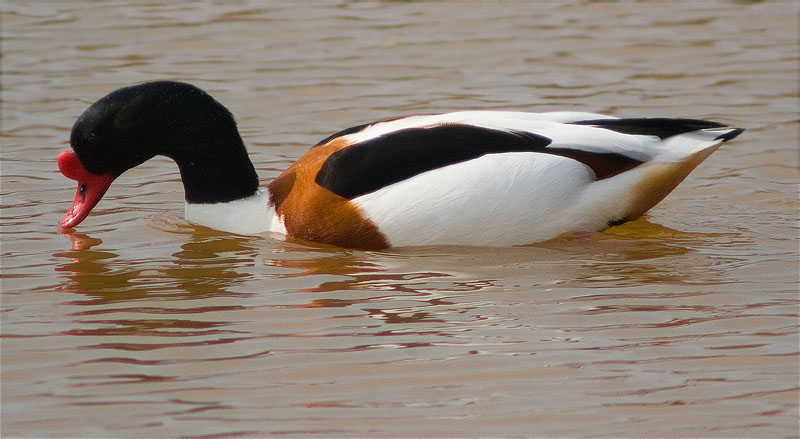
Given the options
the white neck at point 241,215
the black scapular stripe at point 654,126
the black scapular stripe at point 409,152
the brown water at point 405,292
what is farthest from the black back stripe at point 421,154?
the white neck at point 241,215

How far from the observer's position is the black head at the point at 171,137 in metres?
6.45

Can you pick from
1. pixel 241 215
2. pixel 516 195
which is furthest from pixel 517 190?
pixel 241 215

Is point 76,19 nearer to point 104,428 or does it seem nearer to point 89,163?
point 89,163

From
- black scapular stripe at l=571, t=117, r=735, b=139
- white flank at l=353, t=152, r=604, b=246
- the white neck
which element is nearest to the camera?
white flank at l=353, t=152, r=604, b=246

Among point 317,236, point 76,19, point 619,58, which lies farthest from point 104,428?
point 76,19

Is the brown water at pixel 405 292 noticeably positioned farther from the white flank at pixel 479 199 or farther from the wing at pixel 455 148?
the wing at pixel 455 148

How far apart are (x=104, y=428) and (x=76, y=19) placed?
8965mm

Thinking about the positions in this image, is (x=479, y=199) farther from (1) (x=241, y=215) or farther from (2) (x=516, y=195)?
(1) (x=241, y=215)

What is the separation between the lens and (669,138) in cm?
642

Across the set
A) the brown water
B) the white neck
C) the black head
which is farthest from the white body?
the black head

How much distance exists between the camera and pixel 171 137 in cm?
666

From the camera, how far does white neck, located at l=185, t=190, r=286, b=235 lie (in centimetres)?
661

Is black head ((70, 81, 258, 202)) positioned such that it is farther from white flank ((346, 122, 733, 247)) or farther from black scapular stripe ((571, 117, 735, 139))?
black scapular stripe ((571, 117, 735, 139))

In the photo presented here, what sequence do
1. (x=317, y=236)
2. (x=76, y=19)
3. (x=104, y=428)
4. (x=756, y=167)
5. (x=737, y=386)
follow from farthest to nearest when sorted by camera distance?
(x=76, y=19) → (x=756, y=167) → (x=317, y=236) → (x=737, y=386) → (x=104, y=428)
